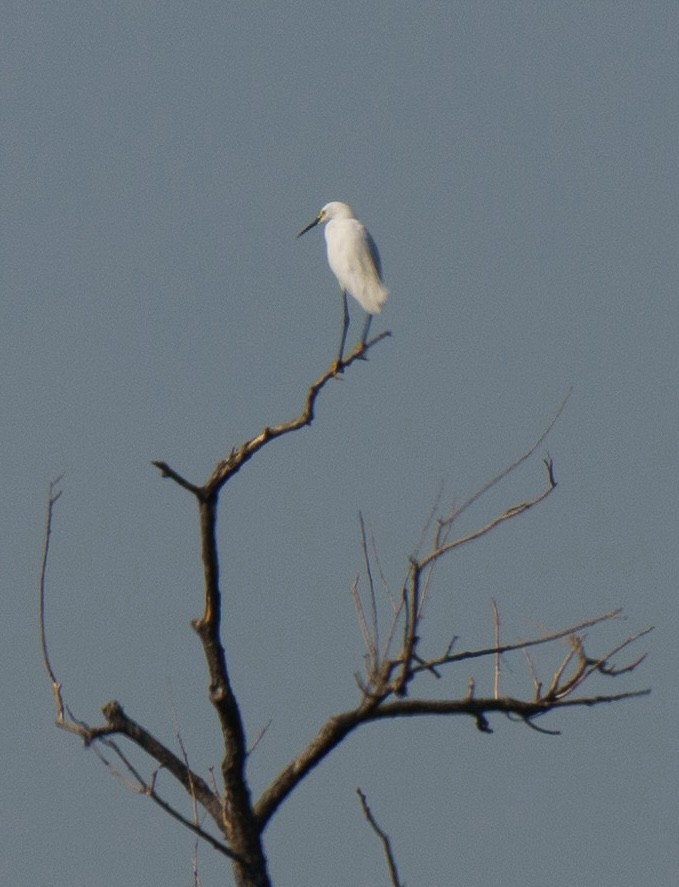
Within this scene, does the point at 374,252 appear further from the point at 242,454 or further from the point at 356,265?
the point at 242,454

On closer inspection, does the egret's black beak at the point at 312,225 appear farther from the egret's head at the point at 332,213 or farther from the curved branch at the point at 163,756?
the curved branch at the point at 163,756

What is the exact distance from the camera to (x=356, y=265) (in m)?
12.9

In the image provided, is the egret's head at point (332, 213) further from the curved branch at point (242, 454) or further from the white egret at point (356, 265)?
the curved branch at point (242, 454)

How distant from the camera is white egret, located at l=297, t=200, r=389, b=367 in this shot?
12.5 meters

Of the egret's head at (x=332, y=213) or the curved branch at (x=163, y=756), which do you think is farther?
the egret's head at (x=332, y=213)

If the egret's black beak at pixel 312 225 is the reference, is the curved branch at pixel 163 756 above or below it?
below

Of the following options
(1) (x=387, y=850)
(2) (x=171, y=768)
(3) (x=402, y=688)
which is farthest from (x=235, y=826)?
(1) (x=387, y=850)

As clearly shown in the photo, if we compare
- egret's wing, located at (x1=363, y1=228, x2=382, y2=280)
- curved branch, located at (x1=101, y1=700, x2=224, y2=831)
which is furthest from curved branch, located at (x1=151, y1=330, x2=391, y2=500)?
egret's wing, located at (x1=363, y1=228, x2=382, y2=280)

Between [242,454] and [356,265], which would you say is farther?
[356,265]

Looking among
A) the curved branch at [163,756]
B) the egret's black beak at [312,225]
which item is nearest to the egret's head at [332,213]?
the egret's black beak at [312,225]

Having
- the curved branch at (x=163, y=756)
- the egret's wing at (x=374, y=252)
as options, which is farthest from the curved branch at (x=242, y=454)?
the egret's wing at (x=374, y=252)

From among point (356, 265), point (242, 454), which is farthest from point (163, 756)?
point (356, 265)

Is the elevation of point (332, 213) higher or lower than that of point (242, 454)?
higher

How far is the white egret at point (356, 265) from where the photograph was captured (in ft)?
41.0
